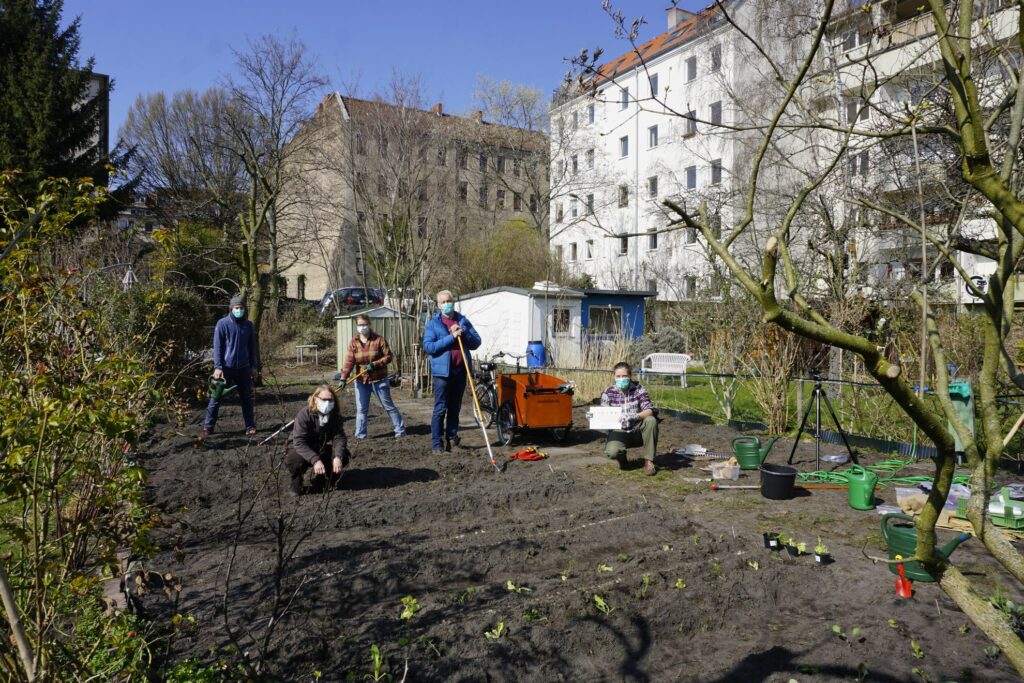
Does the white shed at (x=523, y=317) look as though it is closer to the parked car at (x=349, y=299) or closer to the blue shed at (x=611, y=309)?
the blue shed at (x=611, y=309)

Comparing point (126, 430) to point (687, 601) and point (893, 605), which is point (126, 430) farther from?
point (893, 605)

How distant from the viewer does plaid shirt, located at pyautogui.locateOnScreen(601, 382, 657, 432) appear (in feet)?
24.8

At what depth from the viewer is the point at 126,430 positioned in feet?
10.3

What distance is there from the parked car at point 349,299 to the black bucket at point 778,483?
810 inches

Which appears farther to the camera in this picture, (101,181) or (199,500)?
(101,181)

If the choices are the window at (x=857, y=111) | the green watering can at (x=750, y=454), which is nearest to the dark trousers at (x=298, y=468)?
the green watering can at (x=750, y=454)

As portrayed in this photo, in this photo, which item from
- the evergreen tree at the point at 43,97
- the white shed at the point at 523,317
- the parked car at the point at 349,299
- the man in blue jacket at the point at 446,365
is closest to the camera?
the man in blue jacket at the point at 446,365

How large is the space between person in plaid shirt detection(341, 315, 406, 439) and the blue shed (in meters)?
11.2

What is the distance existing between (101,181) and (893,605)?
1963 cm

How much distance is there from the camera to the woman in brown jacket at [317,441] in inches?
245

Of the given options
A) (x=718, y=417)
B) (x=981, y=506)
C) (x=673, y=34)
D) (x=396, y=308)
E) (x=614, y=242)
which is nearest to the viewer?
(x=981, y=506)

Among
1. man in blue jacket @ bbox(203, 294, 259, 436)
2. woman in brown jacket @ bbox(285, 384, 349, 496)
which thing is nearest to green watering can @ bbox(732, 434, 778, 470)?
woman in brown jacket @ bbox(285, 384, 349, 496)

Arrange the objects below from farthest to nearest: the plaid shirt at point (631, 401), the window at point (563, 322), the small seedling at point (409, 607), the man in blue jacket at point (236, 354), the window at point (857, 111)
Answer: the window at point (563, 322) → the man in blue jacket at point (236, 354) → the plaid shirt at point (631, 401) → the small seedling at point (409, 607) → the window at point (857, 111)

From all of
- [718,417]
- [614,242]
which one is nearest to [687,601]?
[718,417]
